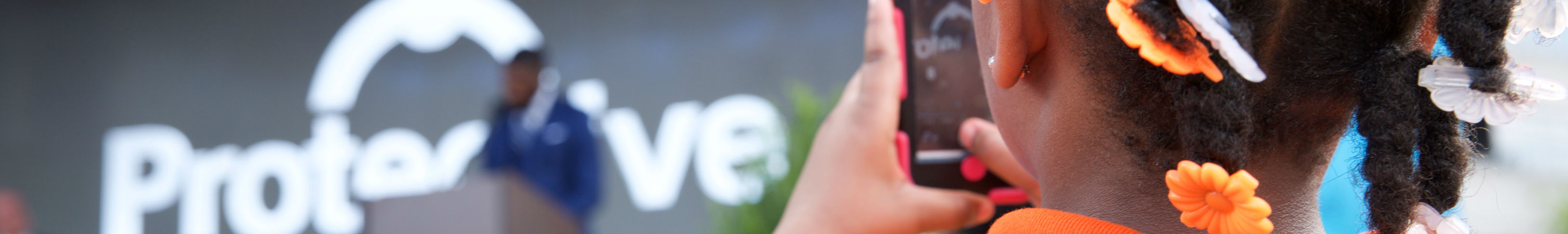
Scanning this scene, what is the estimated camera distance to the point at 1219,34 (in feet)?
1.26

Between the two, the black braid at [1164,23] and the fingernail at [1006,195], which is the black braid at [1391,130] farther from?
the fingernail at [1006,195]

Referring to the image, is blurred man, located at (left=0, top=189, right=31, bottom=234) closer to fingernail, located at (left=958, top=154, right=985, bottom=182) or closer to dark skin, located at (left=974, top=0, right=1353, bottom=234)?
fingernail, located at (left=958, top=154, right=985, bottom=182)

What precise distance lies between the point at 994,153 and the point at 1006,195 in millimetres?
64

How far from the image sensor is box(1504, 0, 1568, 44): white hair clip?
44 centimetres

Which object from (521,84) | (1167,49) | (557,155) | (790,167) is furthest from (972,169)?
(521,84)

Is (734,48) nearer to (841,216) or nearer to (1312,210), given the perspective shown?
(841,216)

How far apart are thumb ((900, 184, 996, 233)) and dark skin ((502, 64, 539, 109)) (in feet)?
7.70

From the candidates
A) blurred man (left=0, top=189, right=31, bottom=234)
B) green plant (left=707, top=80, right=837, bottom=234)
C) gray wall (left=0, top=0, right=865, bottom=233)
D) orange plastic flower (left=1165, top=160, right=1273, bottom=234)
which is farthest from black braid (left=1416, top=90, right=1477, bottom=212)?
blurred man (left=0, top=189, right=31, bottom=234)

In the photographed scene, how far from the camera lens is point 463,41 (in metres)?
3.27

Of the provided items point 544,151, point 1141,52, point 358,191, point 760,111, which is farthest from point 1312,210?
point 358,191

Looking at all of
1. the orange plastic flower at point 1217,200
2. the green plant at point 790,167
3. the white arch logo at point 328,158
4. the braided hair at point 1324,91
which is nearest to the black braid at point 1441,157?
the braided hair at point 1324,91

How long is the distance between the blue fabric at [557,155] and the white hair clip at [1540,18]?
106 inches

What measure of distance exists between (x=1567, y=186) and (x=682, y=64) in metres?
2.83

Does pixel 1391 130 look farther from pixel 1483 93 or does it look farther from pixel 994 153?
pixel 994 153
